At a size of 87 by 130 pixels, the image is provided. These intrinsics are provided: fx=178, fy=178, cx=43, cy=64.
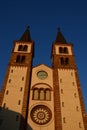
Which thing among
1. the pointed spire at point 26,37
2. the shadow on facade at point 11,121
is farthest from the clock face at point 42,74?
the pointed spire at point 26,37

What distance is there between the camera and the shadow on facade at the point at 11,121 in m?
24.8

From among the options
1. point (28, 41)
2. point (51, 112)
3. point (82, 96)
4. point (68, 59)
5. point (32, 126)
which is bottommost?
point (32, 126)

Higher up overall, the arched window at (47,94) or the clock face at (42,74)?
the clock face at (42,74)

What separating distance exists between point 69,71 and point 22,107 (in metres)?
11.6

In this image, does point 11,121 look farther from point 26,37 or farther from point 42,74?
point 26,37

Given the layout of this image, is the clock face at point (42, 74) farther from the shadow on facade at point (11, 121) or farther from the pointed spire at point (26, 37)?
the pointed spire at point (26, 37)

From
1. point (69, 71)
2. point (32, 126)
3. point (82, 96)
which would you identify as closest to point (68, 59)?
point (69, 71)

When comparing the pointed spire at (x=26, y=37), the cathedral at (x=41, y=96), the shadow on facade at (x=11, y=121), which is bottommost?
the shadow on facade at (x=11, y=121)

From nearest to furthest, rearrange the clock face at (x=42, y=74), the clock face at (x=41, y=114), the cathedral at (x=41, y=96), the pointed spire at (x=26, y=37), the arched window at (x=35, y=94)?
the cathedral at (x=41, y=96) < the clock face at (x=41, y=114) < the arched window at (x=35, y=94) < the clock face at (x=42, y=74) < the pointed spire at (x=26, y=37)

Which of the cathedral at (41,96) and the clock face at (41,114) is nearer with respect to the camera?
the cathedral at (41,96)

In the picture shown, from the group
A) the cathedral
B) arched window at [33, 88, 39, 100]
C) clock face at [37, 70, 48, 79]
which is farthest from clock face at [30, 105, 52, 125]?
clock face at [37, 70, 48, 79]

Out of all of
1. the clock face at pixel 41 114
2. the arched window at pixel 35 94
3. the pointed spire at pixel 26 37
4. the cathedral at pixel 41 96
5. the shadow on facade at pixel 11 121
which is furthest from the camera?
the pointed spire at pixel 26 37

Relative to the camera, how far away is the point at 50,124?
26.4 metres

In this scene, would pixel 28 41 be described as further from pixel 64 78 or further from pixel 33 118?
pixel 33 118
